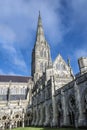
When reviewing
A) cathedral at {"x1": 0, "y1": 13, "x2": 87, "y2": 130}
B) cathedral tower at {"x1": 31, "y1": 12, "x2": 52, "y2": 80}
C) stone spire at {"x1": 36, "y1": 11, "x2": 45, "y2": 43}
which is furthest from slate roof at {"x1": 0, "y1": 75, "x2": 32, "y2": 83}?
stone spire at {"x1": 36, "y1": 11, "x2": 45, "y2": 43}

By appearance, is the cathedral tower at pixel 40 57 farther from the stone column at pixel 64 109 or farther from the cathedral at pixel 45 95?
the stone column at pixel 64 109

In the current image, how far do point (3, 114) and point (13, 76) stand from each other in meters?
28.5

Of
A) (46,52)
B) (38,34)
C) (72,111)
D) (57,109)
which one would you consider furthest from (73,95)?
(38,34)

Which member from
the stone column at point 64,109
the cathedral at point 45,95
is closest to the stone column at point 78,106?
the cathedral at point 45,95

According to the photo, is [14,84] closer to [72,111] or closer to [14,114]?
[14,114]

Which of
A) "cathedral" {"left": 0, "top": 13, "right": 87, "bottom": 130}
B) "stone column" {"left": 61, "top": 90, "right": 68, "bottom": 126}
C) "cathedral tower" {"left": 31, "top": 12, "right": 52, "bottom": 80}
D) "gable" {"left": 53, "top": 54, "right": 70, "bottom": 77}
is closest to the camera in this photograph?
"cathedral" {"left": 0, "top": 13, "right": 87, "bottom": 130}

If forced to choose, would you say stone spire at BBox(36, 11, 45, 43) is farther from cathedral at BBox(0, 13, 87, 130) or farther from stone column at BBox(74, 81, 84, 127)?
stone column at BBox(74, 81, 84, 127)

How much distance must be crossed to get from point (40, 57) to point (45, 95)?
35790 millimetres

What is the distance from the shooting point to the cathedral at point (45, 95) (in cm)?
2638

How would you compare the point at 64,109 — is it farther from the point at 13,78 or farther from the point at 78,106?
the point at 13,78

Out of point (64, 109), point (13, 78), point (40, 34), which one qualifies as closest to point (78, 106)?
point (64, 109)

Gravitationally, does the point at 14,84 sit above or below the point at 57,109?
above

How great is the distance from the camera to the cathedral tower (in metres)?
72.8

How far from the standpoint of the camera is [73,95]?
27.8 meters
